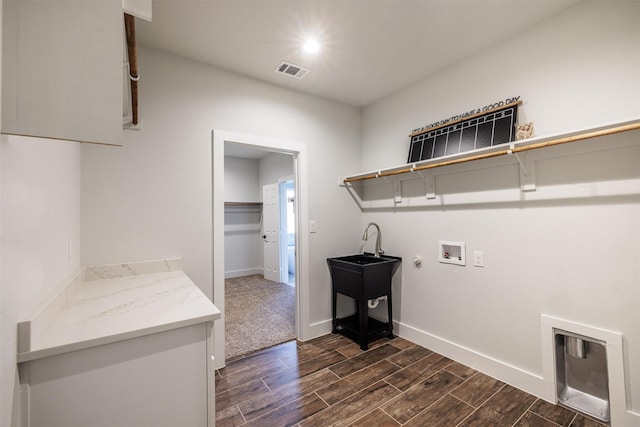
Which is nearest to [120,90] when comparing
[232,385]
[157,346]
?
[157,346]

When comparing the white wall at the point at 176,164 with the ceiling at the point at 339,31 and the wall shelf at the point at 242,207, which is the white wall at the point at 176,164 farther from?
the wall shelf at the point at 242,207

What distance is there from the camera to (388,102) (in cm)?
313

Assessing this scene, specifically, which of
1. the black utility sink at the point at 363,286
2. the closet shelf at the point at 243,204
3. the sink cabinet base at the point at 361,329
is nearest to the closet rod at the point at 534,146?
the black utility sink at the point at 363,286

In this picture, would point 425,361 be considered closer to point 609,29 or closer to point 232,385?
point 232,385

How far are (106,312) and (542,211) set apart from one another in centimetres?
260

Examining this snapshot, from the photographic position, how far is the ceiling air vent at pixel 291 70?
2473mm

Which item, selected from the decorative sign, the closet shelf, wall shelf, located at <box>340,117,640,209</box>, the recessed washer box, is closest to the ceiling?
the decorative sign

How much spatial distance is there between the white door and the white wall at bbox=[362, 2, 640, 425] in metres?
3.28

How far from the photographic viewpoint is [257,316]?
3594mm

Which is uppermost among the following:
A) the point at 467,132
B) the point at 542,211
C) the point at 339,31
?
the point at 339,31

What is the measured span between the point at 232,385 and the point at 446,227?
85.5 inches

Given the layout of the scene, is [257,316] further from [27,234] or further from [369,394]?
[27,234]

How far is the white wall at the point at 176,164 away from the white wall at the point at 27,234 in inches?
19.0

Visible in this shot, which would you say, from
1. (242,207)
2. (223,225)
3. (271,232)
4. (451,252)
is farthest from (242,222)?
(451,252)
